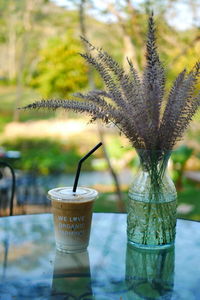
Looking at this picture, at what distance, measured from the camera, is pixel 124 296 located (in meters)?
0.80

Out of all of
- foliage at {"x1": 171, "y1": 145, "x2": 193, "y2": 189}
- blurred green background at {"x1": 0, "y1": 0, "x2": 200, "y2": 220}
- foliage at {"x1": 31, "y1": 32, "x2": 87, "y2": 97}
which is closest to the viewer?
blurred green background at {"x1": 0, "y1": 0, "x2": 200, "y2": 220}

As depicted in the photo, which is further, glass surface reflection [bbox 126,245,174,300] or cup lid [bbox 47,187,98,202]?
cup lid [bbox 47,187,98,202]

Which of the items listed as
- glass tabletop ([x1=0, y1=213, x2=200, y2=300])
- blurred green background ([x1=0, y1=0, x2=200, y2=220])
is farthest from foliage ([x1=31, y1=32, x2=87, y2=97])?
glass tabletop ([x1=0, y1=213, x2=200, y2=300])

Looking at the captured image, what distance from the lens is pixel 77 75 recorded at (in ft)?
26.6

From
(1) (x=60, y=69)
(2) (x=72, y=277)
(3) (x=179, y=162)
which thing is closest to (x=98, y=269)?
(2) (x=72, y=277)

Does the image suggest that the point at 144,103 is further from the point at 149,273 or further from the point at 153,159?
the point at 149,273

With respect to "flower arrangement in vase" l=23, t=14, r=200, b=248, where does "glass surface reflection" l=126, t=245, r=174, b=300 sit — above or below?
below

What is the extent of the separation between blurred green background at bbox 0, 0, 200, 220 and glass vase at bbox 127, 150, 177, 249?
Result: 2.34 meters

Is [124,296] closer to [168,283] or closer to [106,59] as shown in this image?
[168,283]

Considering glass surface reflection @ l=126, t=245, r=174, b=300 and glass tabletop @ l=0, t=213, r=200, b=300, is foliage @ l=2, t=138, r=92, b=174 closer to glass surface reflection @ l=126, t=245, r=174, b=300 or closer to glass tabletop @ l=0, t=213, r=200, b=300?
glass tabletop @ l=0, t=213, r=200, b=300

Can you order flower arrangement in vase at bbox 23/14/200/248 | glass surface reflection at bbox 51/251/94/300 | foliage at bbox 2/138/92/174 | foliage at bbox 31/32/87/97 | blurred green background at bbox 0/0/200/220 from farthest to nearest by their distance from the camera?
foliage at bbox 31/32/87/97
foliage at bbox 2/138/92/174
blurred green background at bbox 0/0/200/220
flower arrangement in vase at bbox 23/14/200/248
glass surface reflection at bbox 51/251/94/300

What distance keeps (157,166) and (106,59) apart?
0.28m

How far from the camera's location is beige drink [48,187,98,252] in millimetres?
939

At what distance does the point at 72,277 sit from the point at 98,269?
8cm
